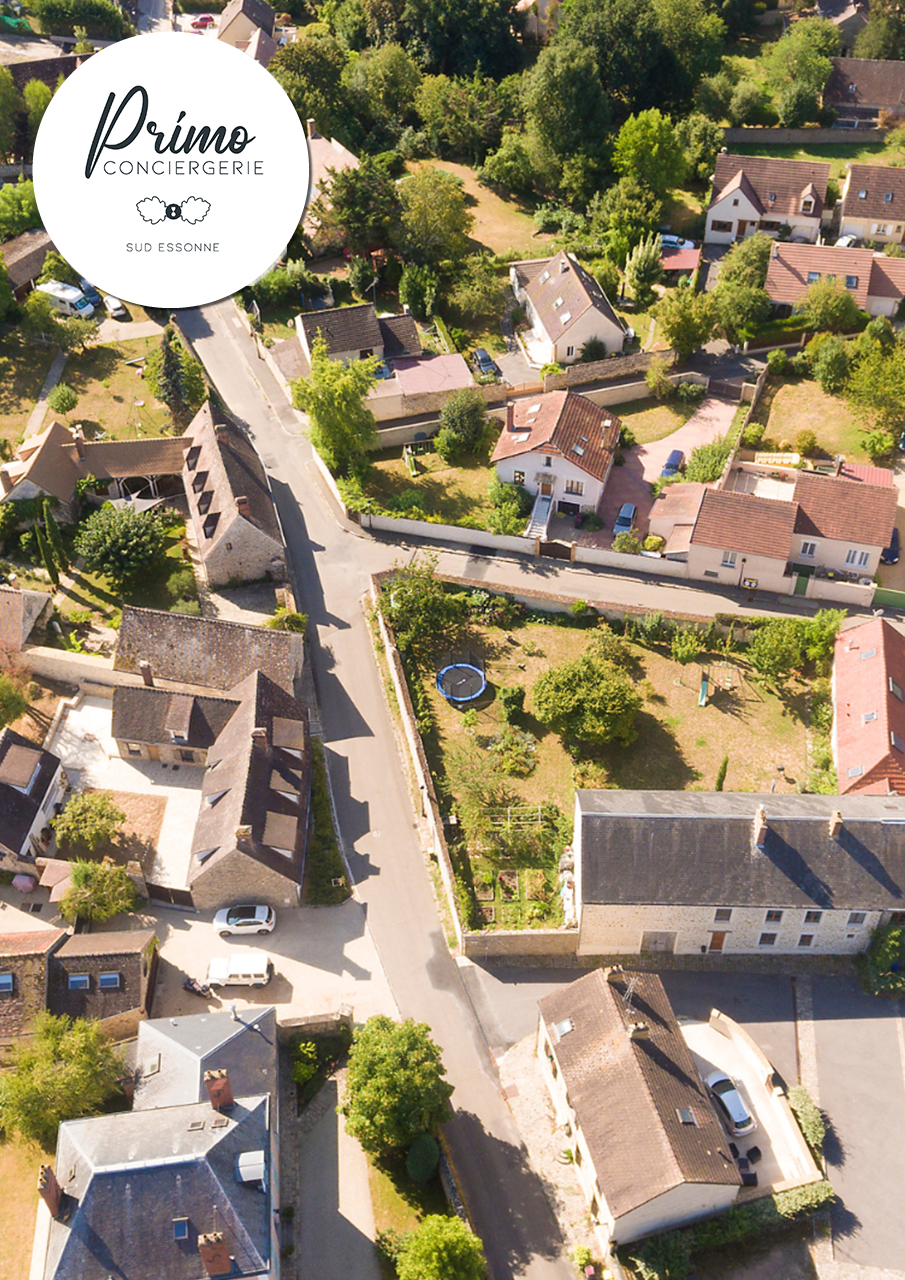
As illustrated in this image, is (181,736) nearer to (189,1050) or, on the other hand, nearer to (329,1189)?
(189,1050)

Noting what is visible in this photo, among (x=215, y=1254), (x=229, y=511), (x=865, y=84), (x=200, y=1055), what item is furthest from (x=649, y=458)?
(x=865, y=84)

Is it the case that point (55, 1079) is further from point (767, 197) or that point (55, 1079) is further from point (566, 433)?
point (767, 197)

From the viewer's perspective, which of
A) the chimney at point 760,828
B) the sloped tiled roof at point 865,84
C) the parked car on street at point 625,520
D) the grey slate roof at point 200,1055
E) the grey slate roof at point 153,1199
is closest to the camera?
the grey slate roof at point 153,1199

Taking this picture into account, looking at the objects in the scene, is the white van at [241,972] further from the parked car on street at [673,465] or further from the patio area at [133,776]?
the parked car on street at [673,465]

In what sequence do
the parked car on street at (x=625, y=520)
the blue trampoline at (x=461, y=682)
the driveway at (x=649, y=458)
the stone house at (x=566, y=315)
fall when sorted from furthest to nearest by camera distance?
the stone house at (x=566, y=315)
the driveway at (x=649, y=458)
the parked car on street at (x=625, y=520)
the blue trampoline at (x=461, y=682)

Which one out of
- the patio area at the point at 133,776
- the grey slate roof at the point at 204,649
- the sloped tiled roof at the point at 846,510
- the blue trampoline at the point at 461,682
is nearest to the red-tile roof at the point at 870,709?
the sloped tiled roof at the point at 846,510

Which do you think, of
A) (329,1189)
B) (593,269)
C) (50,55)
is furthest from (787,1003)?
(50,55)

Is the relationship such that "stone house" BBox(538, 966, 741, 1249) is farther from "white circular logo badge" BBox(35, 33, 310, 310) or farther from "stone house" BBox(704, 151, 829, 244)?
"stone house" BBox(704, 151, 829, 244)

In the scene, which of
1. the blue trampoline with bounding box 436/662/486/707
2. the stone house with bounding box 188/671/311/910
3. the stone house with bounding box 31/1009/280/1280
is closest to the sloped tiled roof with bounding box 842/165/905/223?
the blue trampoline with bounding box 436/662/486/707
